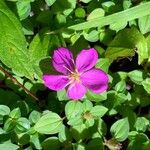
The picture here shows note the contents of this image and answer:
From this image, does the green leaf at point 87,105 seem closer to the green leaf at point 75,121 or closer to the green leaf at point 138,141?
the green leaf at point 75,121

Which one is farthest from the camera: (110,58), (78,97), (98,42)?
(98,42)

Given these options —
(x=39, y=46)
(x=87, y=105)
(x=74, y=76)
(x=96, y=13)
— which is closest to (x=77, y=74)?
(x=74, y=76)

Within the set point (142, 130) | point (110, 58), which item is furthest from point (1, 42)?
point (142, 130)

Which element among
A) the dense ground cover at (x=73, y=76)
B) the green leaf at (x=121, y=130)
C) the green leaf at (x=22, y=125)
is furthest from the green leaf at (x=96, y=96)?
the green leaf at (x=22, y=125)

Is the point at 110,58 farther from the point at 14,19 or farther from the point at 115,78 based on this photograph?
the point at 14,19

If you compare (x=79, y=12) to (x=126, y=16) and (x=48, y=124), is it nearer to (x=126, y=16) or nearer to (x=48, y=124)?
(x=126, y=16)

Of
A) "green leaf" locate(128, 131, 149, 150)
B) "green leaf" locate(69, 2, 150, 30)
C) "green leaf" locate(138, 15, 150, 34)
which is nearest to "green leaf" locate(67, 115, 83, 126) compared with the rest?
"green leaf" locate(128, 131, 149, 150)

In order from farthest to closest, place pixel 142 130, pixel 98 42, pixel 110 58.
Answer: pixel 98 42 → pixel 110 58 → pixel 142 130
